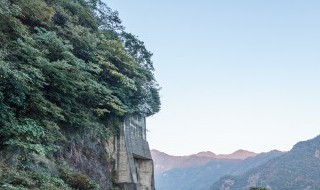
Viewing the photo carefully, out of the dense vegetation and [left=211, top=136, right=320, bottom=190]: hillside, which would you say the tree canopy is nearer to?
the dense vegetation

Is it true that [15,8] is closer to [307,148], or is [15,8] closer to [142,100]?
[142,100]

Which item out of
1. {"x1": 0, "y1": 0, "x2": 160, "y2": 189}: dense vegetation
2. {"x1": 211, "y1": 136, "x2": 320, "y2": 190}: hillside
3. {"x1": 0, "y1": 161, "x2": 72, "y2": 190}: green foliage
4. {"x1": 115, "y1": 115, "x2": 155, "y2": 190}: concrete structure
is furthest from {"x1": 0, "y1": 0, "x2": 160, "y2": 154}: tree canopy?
{"x1": 211, "y1": 136, "x2": 320, "y2": 190}: hillside

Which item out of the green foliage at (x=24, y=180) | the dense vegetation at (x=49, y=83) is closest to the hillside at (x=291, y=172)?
the dense vegetation at (x=49, y=83)

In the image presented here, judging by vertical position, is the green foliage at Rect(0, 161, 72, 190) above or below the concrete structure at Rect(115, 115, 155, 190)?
below

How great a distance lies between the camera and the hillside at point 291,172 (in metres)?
90.6

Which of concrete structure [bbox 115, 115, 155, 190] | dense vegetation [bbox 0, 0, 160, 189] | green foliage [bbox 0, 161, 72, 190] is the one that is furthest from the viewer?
concrete structure [bbox 115, 115, 155, 190]

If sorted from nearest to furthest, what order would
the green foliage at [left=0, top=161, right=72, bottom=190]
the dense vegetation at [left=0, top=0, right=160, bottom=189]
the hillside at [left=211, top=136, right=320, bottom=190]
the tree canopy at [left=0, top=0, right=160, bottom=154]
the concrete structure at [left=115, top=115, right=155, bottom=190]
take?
the green foliage at [left=0, top=161, right=72, bottom=190], the dense vegetation at [left=0, top=0, right=160, bottom=189], the tree canopy at [left=0, top=0, right=160, bottom=154], the concrete structure at [left=115, top=115, right=155, bottom=190], the hillside at [left=211, top=136, right=320, bottom=190]

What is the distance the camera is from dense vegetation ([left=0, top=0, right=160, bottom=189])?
30.9 feet

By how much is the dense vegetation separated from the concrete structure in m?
1.90

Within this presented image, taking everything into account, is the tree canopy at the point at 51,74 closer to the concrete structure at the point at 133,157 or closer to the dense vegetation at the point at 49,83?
the dense vegetation at the point at 49,83

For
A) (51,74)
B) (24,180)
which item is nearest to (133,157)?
(51,74)

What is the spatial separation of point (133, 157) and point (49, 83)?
1221cm

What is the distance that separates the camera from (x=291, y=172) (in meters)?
98.6

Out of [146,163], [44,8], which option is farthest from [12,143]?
[146,163]
